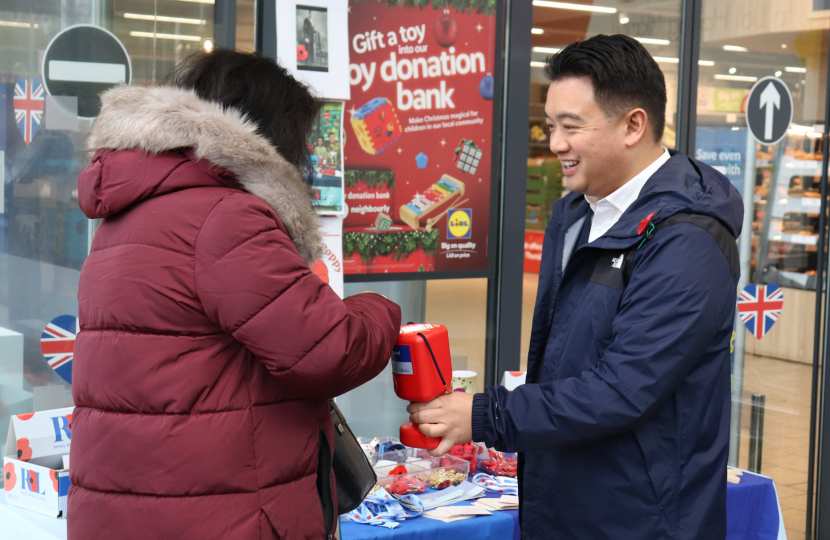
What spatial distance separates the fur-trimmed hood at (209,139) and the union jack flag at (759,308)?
3.78 m

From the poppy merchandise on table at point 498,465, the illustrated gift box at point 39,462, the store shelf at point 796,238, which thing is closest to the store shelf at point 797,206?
the store shelf at point 796,238

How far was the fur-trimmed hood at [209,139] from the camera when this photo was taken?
1543mm

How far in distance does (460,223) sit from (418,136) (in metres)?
0.47

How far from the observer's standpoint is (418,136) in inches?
149

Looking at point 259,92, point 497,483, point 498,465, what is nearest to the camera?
point 259,92

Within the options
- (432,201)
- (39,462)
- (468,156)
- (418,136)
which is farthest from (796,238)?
(39,462)

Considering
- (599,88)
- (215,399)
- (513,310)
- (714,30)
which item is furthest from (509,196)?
(215,399)

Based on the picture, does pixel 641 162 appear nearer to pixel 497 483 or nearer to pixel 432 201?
pixel 497 483

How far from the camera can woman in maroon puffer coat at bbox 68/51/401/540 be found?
1508 millimetres

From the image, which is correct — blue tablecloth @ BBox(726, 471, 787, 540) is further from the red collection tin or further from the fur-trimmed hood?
the fur-trimmed hood

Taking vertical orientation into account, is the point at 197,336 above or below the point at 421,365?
above

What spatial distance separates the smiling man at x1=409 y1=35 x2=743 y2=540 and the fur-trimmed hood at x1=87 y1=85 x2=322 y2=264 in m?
0.62

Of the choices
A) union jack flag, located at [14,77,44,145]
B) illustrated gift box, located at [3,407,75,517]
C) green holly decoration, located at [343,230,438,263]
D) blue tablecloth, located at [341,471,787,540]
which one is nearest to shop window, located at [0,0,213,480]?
union jack flag, located at [14,77,44,145]

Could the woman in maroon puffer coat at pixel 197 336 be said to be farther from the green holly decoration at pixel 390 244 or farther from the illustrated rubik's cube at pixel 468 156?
the illustrated rubik's cube at pixel 468 156
